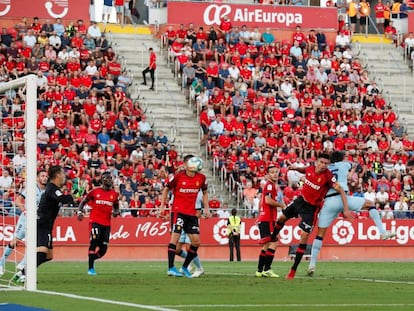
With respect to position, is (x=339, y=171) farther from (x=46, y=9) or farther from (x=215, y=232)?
(x=46, y=9)

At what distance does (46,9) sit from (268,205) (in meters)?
25.3

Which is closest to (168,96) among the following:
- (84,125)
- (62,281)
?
(84,125)

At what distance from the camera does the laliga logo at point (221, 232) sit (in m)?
39.3

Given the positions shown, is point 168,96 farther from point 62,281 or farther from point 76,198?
point 62,281

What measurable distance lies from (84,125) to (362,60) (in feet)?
52.8

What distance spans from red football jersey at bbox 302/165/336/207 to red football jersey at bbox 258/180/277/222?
4.75ft

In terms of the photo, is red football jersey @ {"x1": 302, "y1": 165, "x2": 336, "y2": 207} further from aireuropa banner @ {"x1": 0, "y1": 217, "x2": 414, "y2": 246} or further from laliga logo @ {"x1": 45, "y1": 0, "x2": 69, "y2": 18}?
laliga logo @ {"x1": 45, "y1": 0, "x2": 69, "y2": 18}

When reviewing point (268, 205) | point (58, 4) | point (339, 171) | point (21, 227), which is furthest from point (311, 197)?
point (58, 4)

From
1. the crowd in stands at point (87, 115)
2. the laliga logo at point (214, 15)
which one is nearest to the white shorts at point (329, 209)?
the crowd in stands at point (87, 115)

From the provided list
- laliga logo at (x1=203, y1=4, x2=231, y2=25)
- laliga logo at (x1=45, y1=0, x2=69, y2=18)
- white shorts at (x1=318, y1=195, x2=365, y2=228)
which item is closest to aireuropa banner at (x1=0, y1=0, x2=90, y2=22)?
laliga logo at (x1=45, y1=0, x2=69, y2=18)

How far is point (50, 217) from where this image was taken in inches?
816

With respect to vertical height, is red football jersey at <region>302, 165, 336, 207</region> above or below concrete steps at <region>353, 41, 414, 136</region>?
below

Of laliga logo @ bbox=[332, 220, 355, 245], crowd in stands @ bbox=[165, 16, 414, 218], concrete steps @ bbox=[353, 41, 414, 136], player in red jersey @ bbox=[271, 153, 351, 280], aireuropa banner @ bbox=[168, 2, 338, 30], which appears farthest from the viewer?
concrete steps @ bbox=[353, 41, 414, 136]

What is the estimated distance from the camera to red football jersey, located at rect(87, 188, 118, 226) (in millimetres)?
24609
